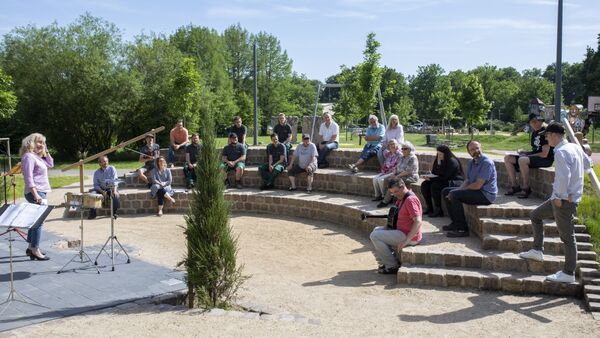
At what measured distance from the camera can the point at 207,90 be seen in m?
36.5

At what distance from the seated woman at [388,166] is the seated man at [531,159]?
2.41m

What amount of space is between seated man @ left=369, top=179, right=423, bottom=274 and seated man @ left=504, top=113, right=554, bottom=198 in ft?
9.15

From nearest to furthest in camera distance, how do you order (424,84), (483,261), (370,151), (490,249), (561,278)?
(561,278), (483,261), (490,249), (370,151), (424,84)

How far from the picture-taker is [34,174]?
7.91 meters

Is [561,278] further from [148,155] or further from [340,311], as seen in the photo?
[148,155]

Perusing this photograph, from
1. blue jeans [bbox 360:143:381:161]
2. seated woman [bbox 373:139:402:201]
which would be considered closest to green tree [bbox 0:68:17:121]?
blue jeans [bbox 360:143:381:161]

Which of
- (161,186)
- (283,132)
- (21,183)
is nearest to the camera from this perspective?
(161,186)

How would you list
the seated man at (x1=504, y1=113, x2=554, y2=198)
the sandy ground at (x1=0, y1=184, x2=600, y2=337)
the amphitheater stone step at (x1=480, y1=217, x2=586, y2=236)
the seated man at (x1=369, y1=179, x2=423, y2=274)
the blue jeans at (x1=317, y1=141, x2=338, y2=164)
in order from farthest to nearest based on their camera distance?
1. the blue jeans at (x1=317, y1=141, x2=338, y2=164)
2. the seated man at (x1=504, y1=113, x2=554, y2=198)
3. the amphitheater stone step at (x1=480, y1=217, x2=586, y2=236)
4. the seated man at (x1=369, y1=179, x2=423, y2=274)
5. the sandy ground at (x1=0, y1=184, x2=600, y2=337)

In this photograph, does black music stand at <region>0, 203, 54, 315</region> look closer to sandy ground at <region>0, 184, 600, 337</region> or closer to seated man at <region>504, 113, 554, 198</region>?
sandy ground at <region>0, 184, 600, 337</region>

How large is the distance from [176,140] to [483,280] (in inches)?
419

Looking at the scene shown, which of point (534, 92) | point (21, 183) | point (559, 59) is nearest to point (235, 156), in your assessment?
point (21, 183)

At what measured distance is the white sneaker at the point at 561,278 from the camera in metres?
6.42

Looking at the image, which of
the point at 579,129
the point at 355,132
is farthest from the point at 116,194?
the point at 355,132

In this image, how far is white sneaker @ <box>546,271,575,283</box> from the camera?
6422 millimetres
